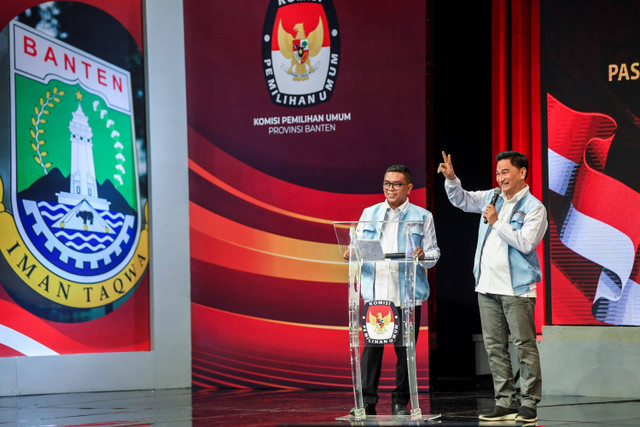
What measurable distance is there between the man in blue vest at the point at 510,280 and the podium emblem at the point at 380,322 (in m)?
0.58

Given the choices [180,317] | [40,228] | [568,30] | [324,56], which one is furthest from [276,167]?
[568,30]

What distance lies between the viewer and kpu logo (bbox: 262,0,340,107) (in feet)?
23.4

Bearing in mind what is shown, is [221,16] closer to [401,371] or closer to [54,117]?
[54,117]

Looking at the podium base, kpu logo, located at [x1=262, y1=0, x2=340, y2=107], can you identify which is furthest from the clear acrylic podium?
kpu logo, located at [x1=262, y1=0, x2=340, y2=107]

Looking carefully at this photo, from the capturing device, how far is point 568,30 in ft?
21.5

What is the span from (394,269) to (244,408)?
1745 millimetres

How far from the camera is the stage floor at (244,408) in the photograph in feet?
16.7

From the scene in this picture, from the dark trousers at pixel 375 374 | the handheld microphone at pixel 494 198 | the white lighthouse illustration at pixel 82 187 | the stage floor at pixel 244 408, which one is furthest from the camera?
the white lighthouse illustration at pixel 82 187

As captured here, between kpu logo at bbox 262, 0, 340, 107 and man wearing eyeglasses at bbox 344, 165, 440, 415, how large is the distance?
215 cm

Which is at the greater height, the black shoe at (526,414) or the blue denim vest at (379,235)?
the blue denim vest at (379,235)

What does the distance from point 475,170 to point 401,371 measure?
320 cm

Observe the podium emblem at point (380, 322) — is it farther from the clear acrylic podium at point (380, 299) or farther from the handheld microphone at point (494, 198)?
the handheld microphone at point (494, 198)

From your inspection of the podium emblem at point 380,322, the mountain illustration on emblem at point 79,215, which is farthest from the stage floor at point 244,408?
the mountain illustration on emblem at point 79,215

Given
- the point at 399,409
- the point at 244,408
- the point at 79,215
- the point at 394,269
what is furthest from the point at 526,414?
the point at 79,215
